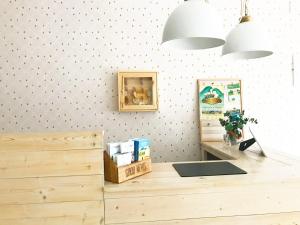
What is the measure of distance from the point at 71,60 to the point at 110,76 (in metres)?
0.38

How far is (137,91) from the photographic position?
2.87 m

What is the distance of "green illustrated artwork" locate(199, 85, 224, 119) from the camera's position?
2949mm

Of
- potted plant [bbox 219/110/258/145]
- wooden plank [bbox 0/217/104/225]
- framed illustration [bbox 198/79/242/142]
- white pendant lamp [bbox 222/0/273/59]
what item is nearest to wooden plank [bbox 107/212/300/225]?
wooden plank [bbox 0/217/104/225]

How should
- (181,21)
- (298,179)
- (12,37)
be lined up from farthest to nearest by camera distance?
(12,37) → (298,179) → (181,21)

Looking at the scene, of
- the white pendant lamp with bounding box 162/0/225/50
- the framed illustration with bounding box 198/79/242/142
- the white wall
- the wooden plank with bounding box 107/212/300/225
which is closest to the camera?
the white pendant lamp with bounding box 162/0/225/50

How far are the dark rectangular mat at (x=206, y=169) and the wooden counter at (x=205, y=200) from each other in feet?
0.27

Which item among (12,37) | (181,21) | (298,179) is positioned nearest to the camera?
(181,21)

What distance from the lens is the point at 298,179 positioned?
158cm

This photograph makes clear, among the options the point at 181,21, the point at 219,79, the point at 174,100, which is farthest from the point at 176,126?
the point at 181,21

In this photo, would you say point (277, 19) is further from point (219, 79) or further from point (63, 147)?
point (63, 147)

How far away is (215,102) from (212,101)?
3 cm

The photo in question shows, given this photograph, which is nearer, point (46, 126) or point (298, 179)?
point (298, 179)

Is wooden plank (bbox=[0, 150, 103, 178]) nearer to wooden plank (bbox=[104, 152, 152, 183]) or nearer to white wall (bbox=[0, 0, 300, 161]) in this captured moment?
wooden plank (bbox=[104, 152, 152, 183])

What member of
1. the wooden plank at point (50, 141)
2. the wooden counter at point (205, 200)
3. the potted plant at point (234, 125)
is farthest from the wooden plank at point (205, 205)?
the potted plant at point (234, 125)
